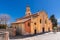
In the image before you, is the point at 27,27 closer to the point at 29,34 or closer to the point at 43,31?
the point at 29,34

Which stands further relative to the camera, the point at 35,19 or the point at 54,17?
the point at 54,17

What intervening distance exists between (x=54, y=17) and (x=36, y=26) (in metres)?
23.5

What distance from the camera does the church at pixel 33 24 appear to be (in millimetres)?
32375

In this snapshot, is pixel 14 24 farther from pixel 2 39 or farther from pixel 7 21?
pixel 2 39

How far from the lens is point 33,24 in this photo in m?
33.8

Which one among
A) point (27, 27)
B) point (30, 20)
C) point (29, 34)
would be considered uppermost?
point (30, 20)

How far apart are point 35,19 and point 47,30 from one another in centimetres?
755

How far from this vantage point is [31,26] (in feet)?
108

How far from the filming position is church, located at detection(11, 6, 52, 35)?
106 ft

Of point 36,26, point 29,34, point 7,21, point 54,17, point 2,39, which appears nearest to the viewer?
point 2,39

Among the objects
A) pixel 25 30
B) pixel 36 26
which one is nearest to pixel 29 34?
pixel 25 30

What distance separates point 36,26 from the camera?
34781mm

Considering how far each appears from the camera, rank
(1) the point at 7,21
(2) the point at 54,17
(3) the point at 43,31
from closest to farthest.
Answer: (3) the point at 43,31 < (1) the point at 7,21 < (2) the point at 54,17

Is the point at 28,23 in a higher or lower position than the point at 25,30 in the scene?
higher
